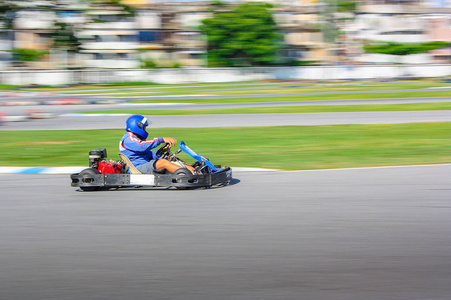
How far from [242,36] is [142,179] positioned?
1644 inches

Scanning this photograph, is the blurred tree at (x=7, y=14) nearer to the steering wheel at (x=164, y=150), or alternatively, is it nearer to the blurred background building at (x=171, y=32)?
the blurred background building at (x=171, y=32)

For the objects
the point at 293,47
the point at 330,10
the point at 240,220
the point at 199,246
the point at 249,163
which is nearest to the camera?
the point at 199,246

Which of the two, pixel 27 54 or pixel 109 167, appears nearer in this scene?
pixel 109 167

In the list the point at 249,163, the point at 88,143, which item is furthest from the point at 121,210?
the point at 88,143

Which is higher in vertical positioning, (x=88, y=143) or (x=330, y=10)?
(x=330, y=10)

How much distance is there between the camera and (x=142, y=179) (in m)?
6.94

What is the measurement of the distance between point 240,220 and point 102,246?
132 cm

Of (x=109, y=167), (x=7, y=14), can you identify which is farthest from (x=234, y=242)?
(x=7, y=14)

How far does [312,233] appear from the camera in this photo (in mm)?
5055

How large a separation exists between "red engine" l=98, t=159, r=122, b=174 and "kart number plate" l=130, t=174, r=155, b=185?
38 cm

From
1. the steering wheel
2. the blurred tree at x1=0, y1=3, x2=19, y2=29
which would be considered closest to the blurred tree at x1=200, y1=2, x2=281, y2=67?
the blurred tree at x1=0, y1=3, x2=19, y2=29

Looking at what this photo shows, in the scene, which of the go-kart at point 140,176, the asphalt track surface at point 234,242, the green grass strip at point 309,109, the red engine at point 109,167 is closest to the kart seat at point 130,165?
the go-kart at point 140,176

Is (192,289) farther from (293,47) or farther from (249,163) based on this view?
(293,47)

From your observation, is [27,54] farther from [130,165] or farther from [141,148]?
[141,148]
